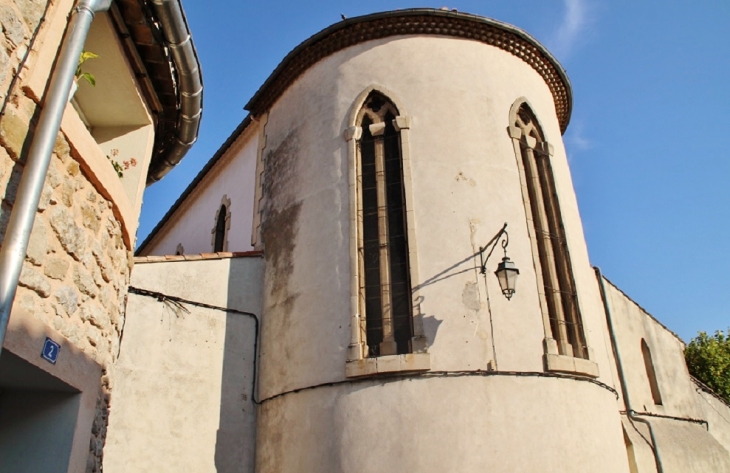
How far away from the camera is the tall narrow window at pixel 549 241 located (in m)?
9.32

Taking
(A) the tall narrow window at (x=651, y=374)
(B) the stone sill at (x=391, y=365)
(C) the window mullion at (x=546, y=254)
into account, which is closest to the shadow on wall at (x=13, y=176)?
(B) the stone sill at (x=391, y=365)

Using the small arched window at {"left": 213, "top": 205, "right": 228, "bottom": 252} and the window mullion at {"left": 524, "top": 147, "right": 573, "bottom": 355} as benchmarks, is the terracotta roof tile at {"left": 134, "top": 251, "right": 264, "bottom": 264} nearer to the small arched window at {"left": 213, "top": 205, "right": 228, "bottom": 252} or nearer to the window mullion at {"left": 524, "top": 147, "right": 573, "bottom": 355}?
the small arched window at {"left": 213, "top": 205, "right": 228, "bottom": 252}

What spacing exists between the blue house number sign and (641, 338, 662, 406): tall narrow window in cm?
1296

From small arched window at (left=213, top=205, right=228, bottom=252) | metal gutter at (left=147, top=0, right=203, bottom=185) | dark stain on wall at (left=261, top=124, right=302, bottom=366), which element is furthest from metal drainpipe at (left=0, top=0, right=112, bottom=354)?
small arched window at (left=213, top=205, right=228, bottom=252)

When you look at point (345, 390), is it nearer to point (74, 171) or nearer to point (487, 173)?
Answer: point (487, 173)

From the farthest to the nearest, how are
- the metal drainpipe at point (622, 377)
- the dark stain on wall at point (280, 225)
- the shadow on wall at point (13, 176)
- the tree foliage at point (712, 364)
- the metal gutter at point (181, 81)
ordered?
the tree foliage at point (712, 364), the metal drainpipe at point (622, 377), the dark stain on wall at point (280, 225), the metal gutter at point (181, 81), the shadow on wall at point (13, 176)

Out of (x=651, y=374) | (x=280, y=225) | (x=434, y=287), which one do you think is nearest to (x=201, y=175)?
(x=280, y=225)

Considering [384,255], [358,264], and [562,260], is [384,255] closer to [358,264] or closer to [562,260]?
[358,264]

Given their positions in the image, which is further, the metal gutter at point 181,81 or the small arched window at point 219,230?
the small arched window at point 219,230

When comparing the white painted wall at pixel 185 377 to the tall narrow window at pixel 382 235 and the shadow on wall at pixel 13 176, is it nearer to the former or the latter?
the tall narrow window at pixel 382 235

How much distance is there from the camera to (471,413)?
8031mm

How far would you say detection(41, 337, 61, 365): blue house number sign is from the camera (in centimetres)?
330

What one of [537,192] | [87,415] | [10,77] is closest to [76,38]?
[10,77]

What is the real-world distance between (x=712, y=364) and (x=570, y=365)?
22.4 metres
